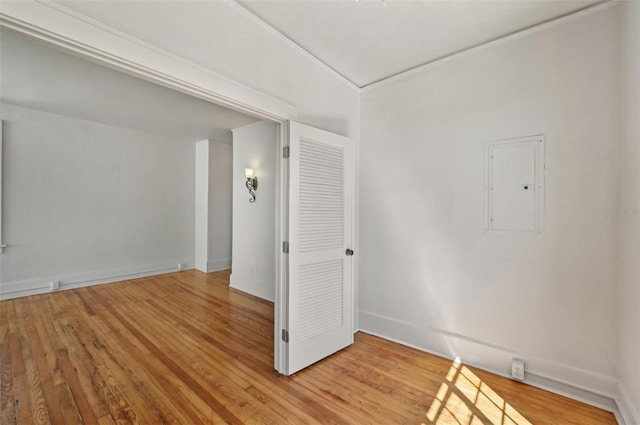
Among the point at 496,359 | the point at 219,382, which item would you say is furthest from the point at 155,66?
the point at 496,359

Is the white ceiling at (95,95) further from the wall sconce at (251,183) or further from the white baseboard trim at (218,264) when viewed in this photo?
the white baseboard trim at (218,264)

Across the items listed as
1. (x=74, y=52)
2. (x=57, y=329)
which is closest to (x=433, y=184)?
(x=74, y=52)

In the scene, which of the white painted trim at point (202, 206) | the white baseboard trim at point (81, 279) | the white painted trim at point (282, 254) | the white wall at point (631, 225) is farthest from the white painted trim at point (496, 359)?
the white baseboard trim at point (81, 279)

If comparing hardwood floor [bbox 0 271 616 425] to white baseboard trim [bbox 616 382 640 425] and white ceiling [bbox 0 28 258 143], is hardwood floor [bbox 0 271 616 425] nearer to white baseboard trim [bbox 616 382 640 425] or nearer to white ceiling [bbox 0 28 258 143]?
white baseboard trim [bbox 616 382 640 425]

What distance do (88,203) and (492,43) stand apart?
6107 millimetres

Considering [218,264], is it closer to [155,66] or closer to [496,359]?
[155,66]

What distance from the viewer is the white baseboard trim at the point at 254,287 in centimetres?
407

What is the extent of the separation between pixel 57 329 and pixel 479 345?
4.30m

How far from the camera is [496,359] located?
2.27 meters

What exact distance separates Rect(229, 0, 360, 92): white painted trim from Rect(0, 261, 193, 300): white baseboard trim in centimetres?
497

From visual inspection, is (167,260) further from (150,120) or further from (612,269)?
(612,269)

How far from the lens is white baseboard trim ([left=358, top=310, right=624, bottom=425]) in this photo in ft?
6.18

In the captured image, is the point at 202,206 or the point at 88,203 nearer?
the point at 88,203

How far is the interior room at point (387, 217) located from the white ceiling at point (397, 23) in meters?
0.02
